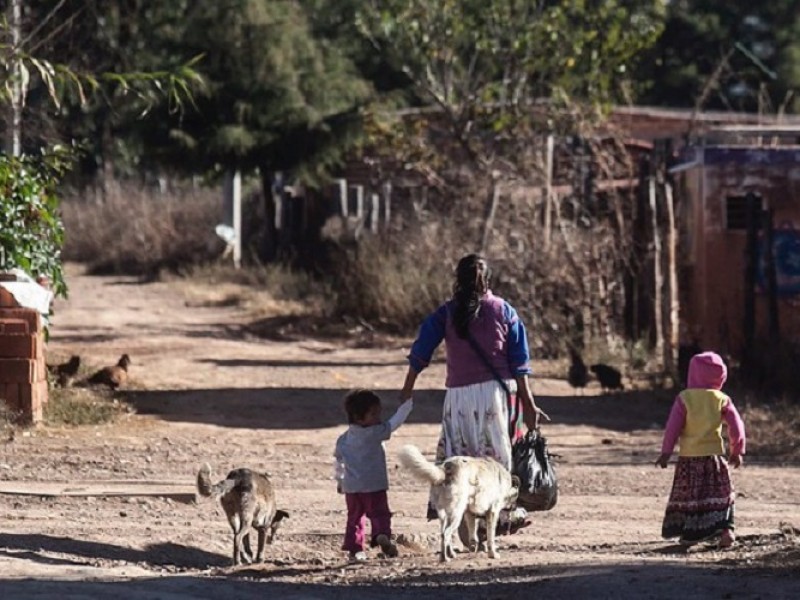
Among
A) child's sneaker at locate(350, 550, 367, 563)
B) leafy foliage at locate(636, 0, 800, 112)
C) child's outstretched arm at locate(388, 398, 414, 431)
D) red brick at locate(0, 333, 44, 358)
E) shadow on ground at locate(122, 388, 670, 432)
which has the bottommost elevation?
shadow on ground at locate(122, 388, 670, 432)

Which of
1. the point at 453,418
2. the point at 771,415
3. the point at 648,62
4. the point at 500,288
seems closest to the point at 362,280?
the point at 500,288

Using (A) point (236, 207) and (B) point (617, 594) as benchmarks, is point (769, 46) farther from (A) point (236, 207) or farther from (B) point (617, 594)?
(B) point (617, 594)

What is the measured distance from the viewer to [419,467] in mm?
8680

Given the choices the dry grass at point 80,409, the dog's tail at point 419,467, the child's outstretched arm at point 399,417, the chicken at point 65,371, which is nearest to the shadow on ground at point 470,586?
the dog's tail at point 419,467

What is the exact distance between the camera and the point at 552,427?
15.6 metres

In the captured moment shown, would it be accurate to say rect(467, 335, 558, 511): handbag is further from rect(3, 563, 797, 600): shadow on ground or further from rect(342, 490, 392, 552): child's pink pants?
rect(3, 563, 797, 600): shadow on ground

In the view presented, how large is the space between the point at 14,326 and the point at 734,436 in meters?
6.39

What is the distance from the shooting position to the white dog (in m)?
8.73

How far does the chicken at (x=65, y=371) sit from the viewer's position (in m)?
16.3

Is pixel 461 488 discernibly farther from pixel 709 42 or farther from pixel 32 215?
pixel 709 42

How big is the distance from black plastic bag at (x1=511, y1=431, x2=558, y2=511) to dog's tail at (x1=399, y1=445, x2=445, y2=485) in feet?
3.37

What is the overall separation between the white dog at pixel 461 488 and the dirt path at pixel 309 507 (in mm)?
213

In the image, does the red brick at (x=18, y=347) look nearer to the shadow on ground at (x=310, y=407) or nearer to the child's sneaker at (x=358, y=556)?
the shadow on ground at (x=310, y=407)

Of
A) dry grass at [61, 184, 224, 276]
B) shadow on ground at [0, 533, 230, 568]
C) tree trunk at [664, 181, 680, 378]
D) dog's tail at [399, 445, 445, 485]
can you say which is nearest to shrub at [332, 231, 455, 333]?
tree trunk at [664, 181, 680, 378]
